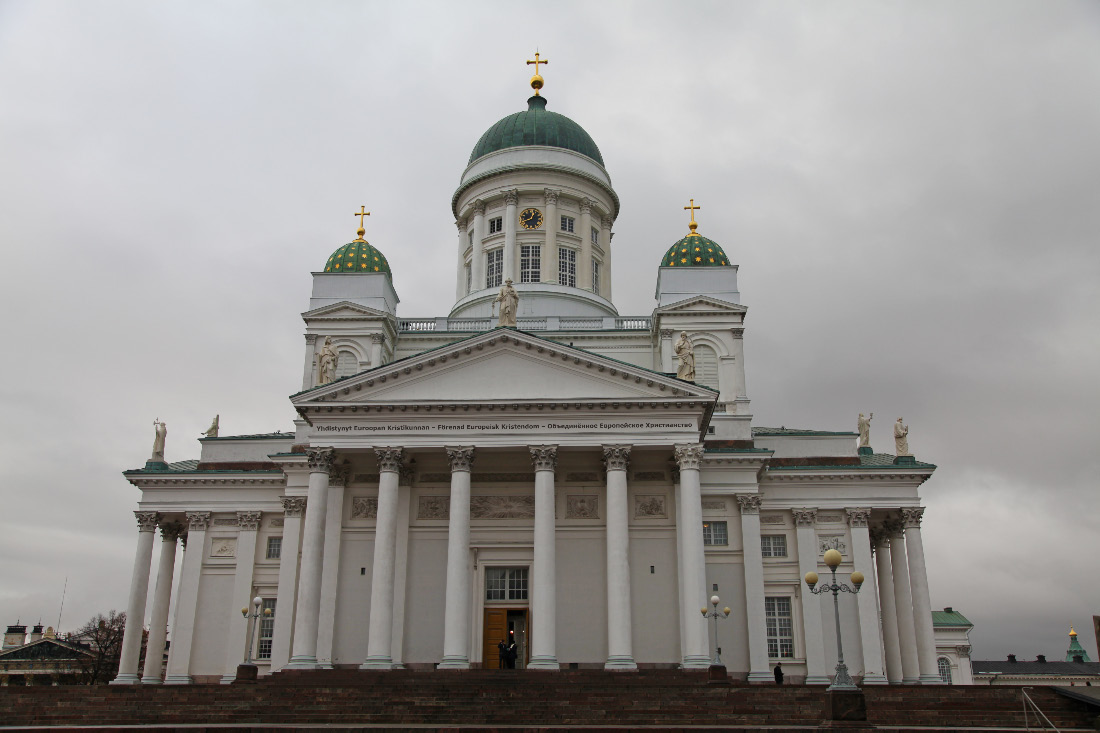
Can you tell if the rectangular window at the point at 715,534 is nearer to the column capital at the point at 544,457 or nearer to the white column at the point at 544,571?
the white column at the point at 544,571

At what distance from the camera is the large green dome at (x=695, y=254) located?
4684 cm

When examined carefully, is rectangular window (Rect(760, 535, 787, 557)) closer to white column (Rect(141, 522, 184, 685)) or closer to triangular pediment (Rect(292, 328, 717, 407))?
triangular pediment (Rect(292, 328, 717, 407))

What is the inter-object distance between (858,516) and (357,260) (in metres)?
26.4

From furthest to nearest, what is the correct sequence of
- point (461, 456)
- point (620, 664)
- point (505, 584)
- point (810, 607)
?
point (810, 607) → point (505, 584) → point (461, 456) → point (620, 664)

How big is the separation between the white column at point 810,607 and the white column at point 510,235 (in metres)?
19.1

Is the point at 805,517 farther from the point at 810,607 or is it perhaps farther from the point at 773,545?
the point at 810,607

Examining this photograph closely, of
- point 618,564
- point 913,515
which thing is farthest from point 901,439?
point 618,564

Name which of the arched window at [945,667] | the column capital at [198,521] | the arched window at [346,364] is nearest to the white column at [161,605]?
the column capital at [198,521]

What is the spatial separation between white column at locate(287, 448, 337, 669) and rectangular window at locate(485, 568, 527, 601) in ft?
21.0

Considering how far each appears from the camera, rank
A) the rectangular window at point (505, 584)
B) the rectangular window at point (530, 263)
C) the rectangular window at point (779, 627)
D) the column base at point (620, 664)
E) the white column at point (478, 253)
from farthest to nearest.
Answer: the white column at point (478, 253) → the rectangular window at point (530, 263) → the rectangular window at point (779, 627) → the rectangular window at point (505, 584) → the column base at point (620, 664)

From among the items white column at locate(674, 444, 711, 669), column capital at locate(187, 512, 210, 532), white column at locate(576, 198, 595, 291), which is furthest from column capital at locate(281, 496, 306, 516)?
white column at locate(576, 198, 595, 291)

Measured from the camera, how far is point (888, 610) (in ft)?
142

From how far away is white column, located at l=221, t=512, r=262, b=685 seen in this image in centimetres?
4016

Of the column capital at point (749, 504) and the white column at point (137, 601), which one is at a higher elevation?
the column capital at point (749, 504)
